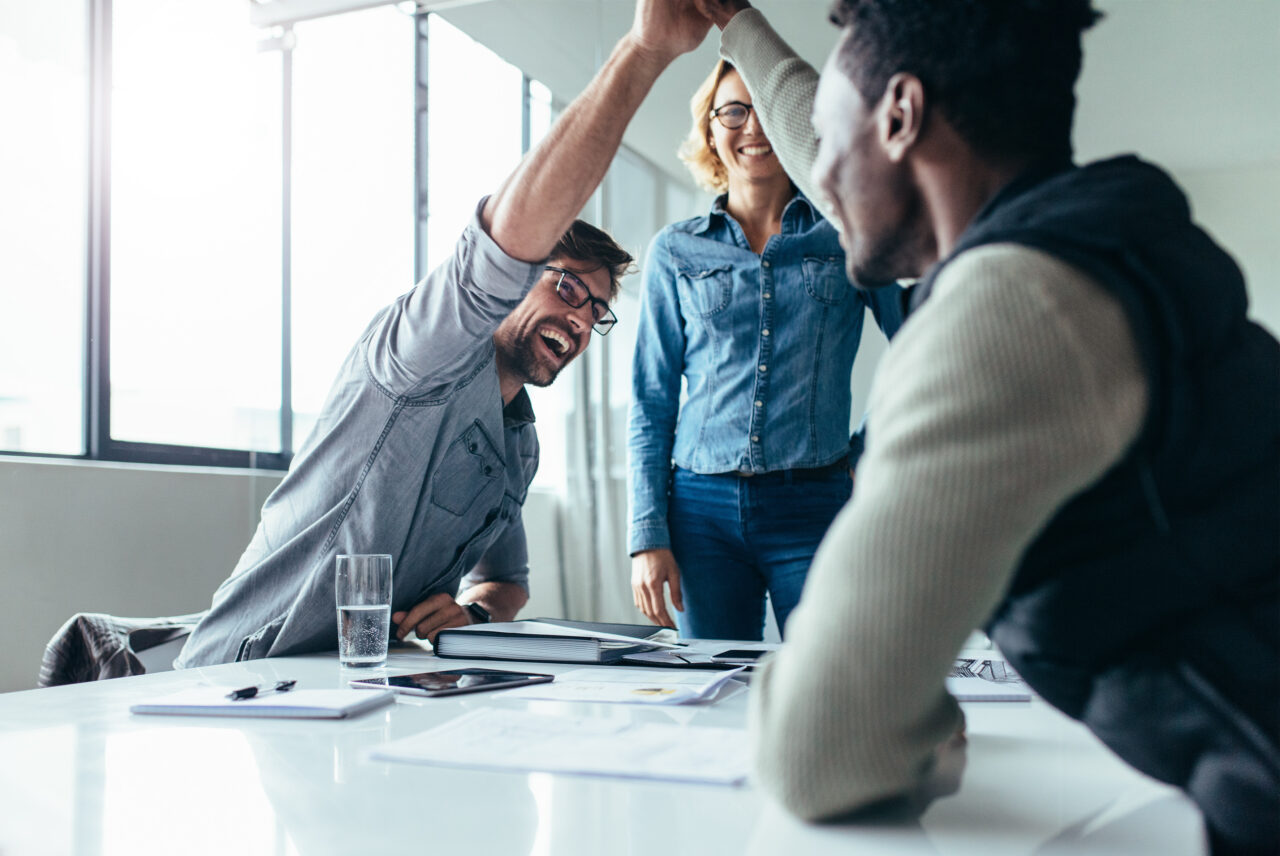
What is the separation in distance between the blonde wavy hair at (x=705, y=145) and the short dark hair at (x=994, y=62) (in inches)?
53.5

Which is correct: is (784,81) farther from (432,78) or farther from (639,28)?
(432,78)

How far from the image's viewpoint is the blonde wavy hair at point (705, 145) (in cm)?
193

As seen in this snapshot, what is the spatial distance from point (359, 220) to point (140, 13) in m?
0.98

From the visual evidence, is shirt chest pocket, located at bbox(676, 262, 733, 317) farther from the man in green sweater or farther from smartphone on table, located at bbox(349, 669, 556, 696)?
the man in green sweater

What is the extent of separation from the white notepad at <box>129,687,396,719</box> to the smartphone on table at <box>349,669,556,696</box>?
37 mm

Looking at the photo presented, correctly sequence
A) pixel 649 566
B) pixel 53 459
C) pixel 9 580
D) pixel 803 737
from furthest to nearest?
pixel 53 459
pixel 9 580
pixel 649 566
pixel 803 737

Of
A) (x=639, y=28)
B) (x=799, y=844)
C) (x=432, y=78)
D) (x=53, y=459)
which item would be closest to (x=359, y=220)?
(x=432, y=78)

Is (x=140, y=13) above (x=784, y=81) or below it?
above

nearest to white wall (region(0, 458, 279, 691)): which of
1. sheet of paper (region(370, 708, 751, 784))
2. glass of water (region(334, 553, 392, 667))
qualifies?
glass of water (region(334, 553, 392, 667))

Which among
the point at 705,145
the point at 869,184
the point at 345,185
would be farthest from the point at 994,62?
the point at 345,185

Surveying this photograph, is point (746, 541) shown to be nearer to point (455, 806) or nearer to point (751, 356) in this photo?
point (751, 356)

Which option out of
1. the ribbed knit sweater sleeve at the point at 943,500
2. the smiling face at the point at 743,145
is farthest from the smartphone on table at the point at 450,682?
the smiling face at the point at 743,145

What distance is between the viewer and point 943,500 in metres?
0.42

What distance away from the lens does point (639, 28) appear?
1.23m
